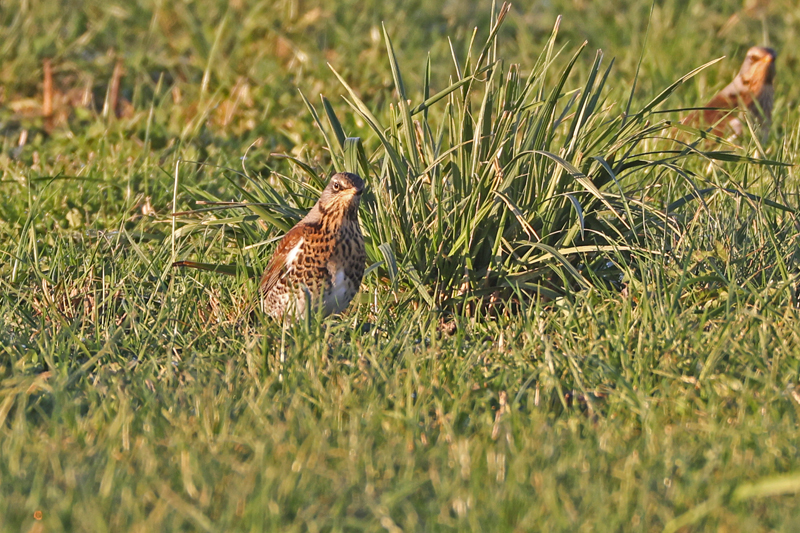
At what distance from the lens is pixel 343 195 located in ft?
12.9

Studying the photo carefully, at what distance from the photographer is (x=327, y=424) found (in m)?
2.86

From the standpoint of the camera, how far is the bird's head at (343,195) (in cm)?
388

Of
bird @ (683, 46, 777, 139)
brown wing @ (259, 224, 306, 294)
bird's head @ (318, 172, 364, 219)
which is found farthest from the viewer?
bird @ (683, 46, 777, 139)

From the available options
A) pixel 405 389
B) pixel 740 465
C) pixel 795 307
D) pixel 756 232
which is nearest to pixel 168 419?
pixel 405 389

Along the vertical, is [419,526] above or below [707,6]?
below

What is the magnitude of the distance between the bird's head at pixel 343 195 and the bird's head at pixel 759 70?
403 cm

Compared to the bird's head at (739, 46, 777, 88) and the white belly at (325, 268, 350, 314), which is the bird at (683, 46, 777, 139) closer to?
the bird's head at (739, 46, 777, 88)

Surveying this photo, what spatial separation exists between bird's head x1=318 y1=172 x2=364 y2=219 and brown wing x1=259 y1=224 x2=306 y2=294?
15cm

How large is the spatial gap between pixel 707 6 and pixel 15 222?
627 centimetres

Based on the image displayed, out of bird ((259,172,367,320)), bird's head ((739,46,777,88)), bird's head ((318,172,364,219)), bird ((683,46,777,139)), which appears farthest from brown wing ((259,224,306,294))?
bird's head ((739,46,777,88))

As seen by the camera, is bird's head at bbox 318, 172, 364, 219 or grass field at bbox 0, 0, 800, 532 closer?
grass field at bbox 0, 0, 800, 532

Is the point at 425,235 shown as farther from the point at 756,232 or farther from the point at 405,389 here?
the point at 756,232

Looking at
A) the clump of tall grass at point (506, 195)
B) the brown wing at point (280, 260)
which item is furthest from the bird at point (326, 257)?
the clump of tall grass at point (506, 195)

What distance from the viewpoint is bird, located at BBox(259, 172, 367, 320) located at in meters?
3.96
